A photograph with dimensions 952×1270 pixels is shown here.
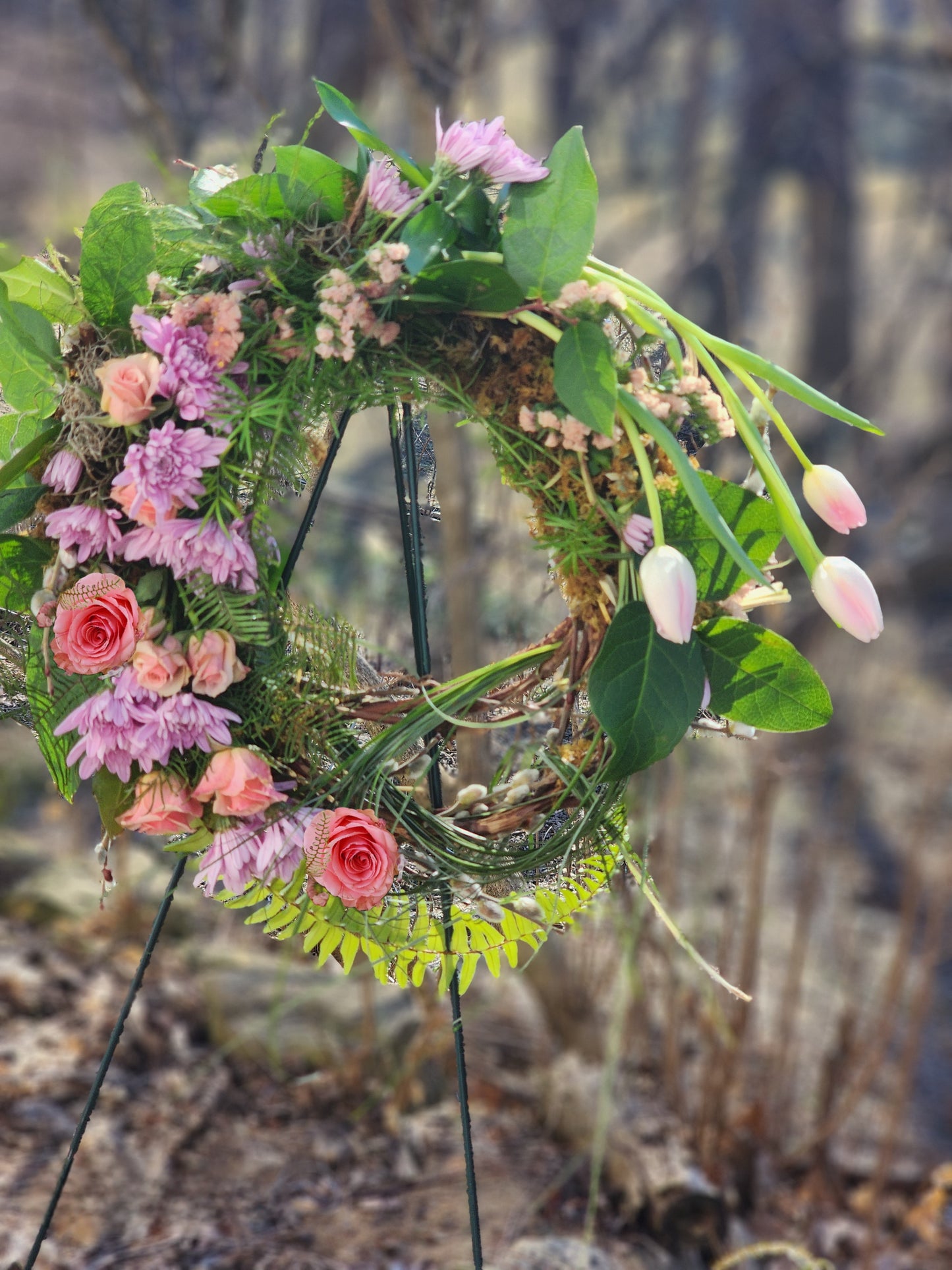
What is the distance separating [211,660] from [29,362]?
1.06ft

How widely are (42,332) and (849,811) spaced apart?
1967mm

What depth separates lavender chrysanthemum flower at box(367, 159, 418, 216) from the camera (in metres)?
0.95

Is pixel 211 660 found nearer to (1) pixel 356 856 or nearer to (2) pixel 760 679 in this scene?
(1) pixel 356 856

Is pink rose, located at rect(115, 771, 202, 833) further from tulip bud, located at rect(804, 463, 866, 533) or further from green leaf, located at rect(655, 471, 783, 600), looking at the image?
tulip bud, located at rect(804, 463, 866, 533)

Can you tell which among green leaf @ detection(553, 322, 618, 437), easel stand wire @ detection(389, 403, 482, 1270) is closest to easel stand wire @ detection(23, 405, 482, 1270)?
easel stand wire @ detection(389, 403, 482, 1270)

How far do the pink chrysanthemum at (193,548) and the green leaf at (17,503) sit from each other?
4.2 inches

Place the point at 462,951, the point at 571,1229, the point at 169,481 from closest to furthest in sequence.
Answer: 1. the point at 169,481
2. the point at 462,951
3. the point at 571,1229

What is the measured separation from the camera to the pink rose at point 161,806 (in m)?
0.98

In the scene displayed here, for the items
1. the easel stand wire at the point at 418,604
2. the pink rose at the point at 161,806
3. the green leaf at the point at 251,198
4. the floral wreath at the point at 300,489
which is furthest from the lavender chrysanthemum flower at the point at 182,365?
the pink rose at the point at 161,806

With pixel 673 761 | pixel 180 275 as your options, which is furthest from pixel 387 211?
pixel 673 761

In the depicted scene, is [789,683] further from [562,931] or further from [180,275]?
[180,275]

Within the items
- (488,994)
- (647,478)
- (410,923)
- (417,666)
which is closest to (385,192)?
(647,478)

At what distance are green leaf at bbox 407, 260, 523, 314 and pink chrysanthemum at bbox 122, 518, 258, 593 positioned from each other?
0.89 feet

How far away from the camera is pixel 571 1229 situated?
5.73ft
